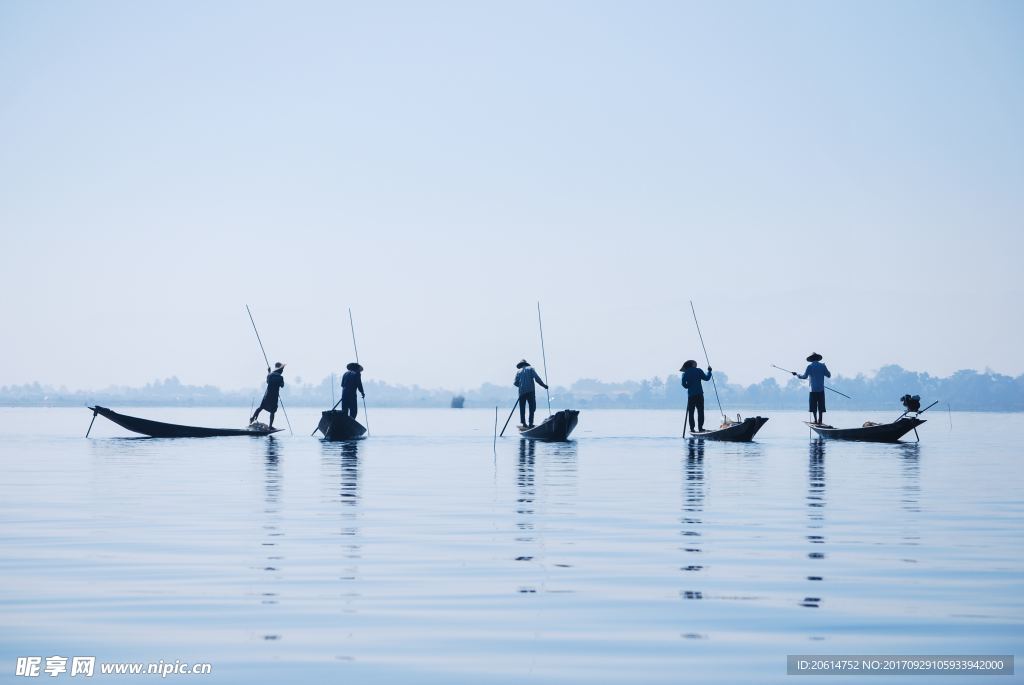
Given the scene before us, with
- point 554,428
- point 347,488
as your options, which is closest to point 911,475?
point 347,488

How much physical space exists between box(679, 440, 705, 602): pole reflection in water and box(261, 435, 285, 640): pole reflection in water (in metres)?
3.08

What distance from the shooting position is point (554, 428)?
35062 millimetres

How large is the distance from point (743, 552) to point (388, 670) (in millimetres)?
5338

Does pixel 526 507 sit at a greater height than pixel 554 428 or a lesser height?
lesser

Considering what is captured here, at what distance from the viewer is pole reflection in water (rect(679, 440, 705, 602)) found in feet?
32.6

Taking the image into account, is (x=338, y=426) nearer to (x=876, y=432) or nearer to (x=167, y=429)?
(x=167, y=429)

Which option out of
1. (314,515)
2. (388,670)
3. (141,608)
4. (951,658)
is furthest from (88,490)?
(951,658)

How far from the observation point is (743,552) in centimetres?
1096

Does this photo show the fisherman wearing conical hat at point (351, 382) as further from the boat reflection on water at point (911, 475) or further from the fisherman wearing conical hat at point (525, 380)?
the boat reflection on water at point (911, 475)

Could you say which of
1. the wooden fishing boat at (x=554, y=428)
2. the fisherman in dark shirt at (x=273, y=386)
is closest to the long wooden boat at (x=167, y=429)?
the fisherman in dark shirt at (x=273, y=386)

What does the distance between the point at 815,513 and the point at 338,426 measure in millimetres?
22922

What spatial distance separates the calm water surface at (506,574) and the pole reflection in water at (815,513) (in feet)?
0.23

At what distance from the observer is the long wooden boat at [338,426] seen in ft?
116

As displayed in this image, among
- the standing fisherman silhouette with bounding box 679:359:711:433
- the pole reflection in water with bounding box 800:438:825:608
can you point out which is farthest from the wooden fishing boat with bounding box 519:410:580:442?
the pole reflection in water with bounding box 800:438:825:608
